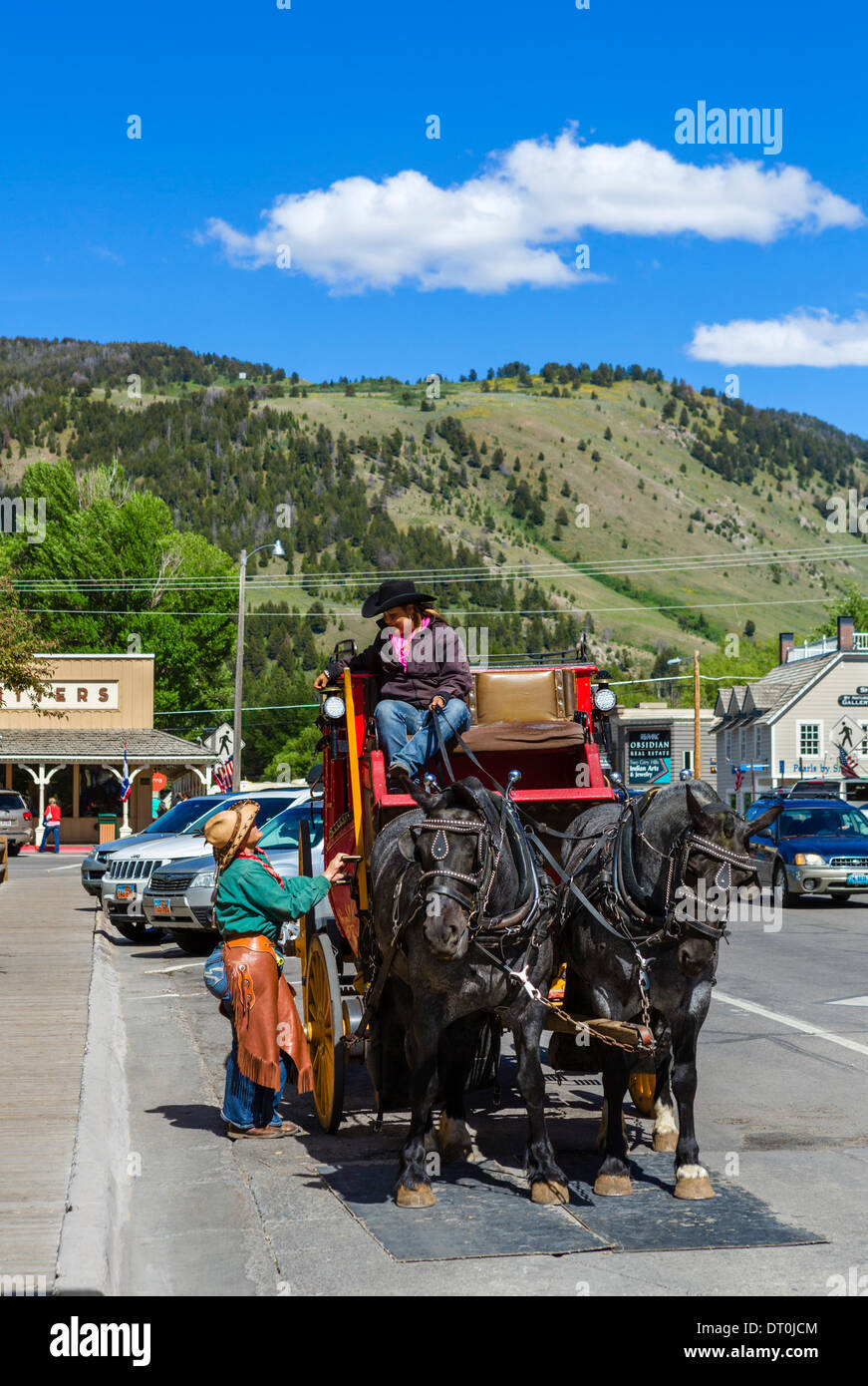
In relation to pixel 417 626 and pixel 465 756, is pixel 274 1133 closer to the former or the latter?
pixel 465 756

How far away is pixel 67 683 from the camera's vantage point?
2339 inches

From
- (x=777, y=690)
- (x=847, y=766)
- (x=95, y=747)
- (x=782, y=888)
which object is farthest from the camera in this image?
(x=777, y=690)

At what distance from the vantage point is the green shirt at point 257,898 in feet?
26.7

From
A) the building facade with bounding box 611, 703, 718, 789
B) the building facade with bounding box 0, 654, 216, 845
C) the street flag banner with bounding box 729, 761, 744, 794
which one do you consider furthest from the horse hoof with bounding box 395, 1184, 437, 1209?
the building facade with bounding box 611, 703, 718, 789

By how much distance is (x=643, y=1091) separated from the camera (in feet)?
28.1

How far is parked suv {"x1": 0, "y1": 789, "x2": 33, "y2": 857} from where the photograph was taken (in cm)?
4644

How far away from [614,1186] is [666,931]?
130 centimetres

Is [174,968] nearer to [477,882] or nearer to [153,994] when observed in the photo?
[153,994]

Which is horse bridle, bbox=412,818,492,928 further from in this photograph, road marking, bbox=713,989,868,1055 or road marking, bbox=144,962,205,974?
road marking, bbox=144,962,205,974

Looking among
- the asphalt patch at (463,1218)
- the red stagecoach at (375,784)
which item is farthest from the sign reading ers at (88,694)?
the asphalt patch at (463,1218)

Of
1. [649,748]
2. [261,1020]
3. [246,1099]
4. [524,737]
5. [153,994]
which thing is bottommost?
[649,748]

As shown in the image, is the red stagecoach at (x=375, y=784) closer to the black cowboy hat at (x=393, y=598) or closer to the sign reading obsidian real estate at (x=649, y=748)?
the black cowboy hat at (x=393, y=598)

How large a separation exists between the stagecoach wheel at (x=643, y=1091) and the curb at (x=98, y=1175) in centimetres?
298

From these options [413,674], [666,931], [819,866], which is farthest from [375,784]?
[819,866]
